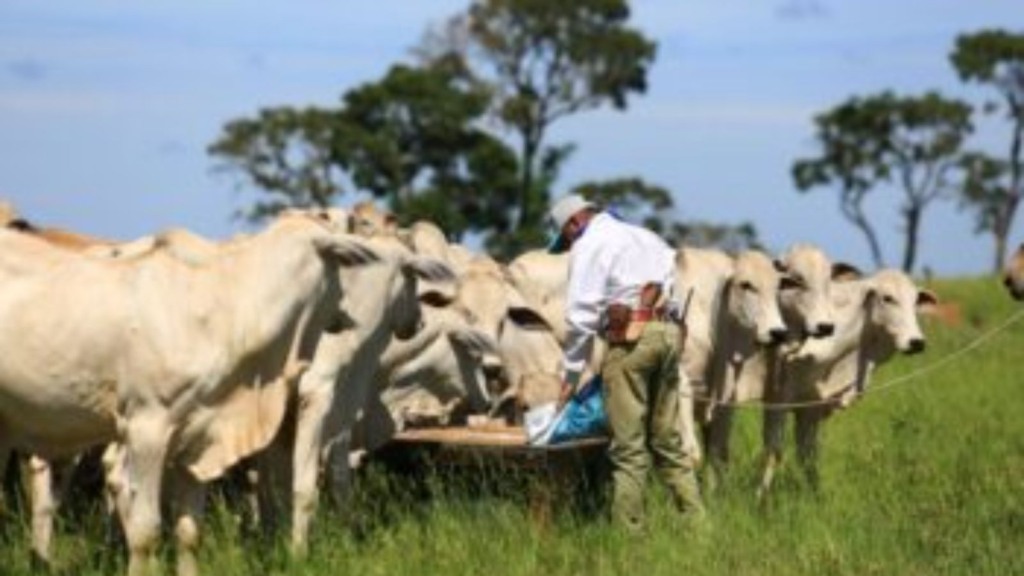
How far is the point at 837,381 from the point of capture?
13.7 metres

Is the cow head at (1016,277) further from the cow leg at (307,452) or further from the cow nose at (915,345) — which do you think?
the cow leg at (307,452)

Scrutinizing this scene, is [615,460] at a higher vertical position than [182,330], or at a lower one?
lower

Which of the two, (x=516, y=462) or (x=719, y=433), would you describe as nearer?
(x=516, y=462)

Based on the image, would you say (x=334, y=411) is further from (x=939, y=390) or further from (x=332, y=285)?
(x=939, y=390)

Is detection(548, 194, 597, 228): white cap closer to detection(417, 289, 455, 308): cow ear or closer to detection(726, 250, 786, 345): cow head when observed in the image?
detection(417, 289, 455, 308): cow ear

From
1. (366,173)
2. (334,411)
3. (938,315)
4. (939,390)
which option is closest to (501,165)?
(366,173)

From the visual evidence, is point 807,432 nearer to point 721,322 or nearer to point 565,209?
point 721,322

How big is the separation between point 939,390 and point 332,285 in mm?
10692

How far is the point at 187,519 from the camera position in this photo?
833 cm

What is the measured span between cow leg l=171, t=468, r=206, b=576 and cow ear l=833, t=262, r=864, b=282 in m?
6.69

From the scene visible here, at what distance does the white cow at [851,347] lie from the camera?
44.0 feet

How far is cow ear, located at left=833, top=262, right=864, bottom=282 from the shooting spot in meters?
13.9

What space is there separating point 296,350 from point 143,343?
0.78 meters

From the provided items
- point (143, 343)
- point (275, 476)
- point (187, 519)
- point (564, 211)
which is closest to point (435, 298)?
point (564, 211)
